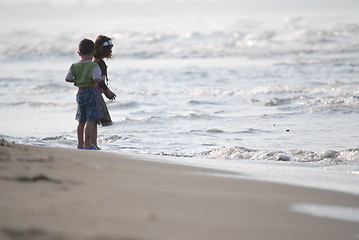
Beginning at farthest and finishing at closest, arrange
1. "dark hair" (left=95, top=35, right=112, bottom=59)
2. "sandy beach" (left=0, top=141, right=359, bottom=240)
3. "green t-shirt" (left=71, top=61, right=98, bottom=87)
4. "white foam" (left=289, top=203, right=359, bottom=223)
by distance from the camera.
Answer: "dark hair" (left=95, top=35, right=112, bottom=59)
"green t-shirt" (left=71, top=61, right=98, bottom=87)
"white foam" (left=289, top=203, right=359, bottom=223)
"sandy beach" (left=0, top=141, right=359, bottom=240)

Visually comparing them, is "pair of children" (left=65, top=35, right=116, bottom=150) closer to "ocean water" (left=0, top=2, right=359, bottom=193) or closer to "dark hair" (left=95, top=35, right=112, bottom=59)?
"dark hair" (left=95, top=35, right=112, bottom=59)

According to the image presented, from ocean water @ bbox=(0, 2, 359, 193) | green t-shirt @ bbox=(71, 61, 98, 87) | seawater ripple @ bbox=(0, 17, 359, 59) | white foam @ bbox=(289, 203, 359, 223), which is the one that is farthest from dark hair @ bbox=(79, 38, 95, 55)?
seawater ripple @ bbox=(0, 17, 359, 59)

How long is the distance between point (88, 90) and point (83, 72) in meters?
0.19

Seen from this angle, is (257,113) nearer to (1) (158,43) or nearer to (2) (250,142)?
(2) (250,142)

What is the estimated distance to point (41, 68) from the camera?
2167 centimetres

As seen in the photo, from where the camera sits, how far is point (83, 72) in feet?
19.9

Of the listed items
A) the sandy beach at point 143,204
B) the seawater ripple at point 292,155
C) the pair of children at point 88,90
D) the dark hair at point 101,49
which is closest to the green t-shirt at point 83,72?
the pair of children at point 88,90

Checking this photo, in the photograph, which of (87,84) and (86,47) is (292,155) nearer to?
(87,84)

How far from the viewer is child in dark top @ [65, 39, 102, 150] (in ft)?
19.8

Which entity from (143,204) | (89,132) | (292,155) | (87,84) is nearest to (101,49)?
(87,84)

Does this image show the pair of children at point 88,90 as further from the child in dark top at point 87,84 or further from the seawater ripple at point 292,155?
the seawater ripple at point 292,155

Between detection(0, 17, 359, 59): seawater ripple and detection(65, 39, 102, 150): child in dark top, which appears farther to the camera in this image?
detection(0, 17, 359, 59): seawater ripple

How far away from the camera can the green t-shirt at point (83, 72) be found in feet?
19.8

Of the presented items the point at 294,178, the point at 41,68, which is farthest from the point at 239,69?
the point at 294,178
